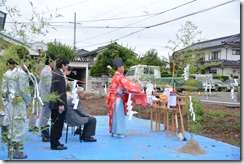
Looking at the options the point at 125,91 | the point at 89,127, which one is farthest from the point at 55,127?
the point at 125,91

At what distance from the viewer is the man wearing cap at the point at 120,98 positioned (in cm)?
519

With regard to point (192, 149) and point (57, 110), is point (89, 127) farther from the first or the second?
point (192, 149)

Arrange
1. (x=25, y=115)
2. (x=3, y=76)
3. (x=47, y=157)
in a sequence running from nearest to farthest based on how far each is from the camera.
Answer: (x=3, y=76), (x=25, y=115), (x=47, y=157)

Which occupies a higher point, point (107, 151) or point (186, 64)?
point (186, 64)

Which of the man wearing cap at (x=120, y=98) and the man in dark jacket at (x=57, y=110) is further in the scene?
the man wearing cap at (x=120, y=98)

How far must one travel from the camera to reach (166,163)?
3596 millimetres

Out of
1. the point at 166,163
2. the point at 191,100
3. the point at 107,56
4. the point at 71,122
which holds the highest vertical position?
the point at 107,56

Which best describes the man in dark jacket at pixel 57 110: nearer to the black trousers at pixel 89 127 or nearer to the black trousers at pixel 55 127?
the black trousers at pixel 55 127

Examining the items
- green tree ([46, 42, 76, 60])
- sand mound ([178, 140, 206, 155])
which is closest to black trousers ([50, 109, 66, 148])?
sand mound ([178, 140, 206, 155])

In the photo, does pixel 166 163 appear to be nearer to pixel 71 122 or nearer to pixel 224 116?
pixel 71 122

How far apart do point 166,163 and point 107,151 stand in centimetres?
90

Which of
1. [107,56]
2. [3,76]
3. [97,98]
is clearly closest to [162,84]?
[3,76]

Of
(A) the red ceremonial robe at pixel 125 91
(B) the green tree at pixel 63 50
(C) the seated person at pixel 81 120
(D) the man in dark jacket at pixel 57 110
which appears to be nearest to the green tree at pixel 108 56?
(B) the green tree at pixel 63 50

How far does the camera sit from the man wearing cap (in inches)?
204
